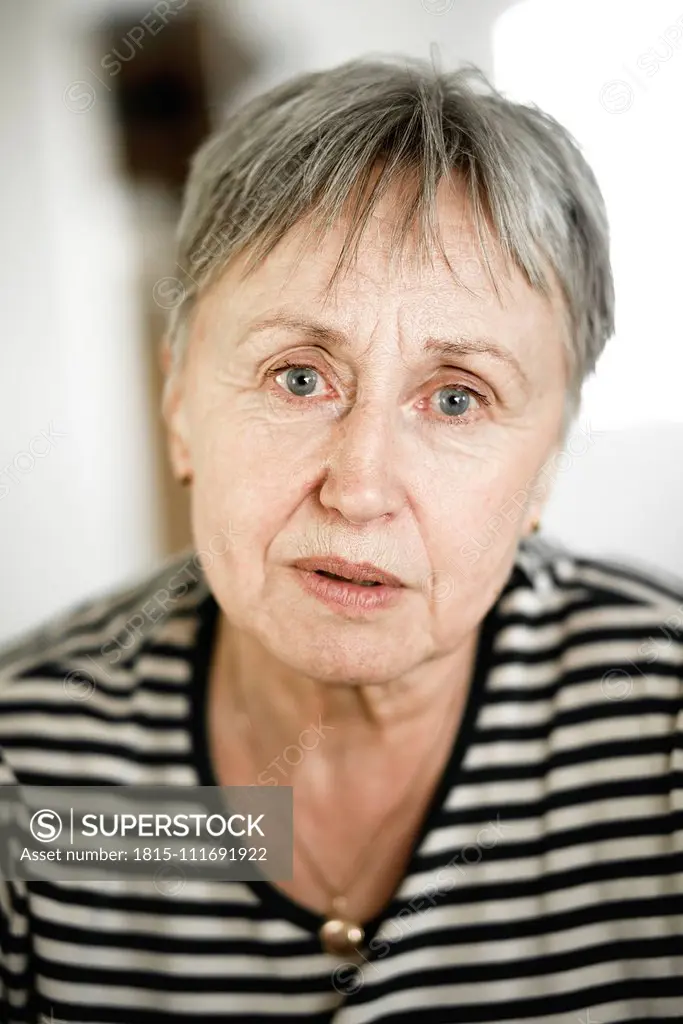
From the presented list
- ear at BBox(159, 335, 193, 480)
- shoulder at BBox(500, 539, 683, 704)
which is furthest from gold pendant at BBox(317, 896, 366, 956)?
ear at BBox(159, 335, 193, 480)

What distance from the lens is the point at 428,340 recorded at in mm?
710

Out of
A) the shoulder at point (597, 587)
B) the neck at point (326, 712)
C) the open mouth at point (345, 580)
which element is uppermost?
the shoulder at point (597, 587)

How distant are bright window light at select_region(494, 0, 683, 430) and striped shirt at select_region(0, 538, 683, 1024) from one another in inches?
10.9

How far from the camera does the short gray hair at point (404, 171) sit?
2.41 feet

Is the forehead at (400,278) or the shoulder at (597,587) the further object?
the shoulder at (597,587)

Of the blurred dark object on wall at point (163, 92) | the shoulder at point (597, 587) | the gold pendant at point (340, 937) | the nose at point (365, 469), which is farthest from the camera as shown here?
the blurred dark object on wall at point (163, 92)

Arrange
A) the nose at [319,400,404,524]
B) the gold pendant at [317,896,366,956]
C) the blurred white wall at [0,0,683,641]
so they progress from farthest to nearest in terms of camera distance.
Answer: the blurred white wall at [0,0,683,641] < the gold pendant at [317,896,366,956] < the nose at [319,400,404,524]

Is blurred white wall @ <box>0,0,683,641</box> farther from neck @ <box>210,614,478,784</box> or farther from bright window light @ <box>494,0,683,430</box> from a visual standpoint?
neck @ <box>210,614,478,784</box>

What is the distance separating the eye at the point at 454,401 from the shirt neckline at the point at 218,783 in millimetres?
278

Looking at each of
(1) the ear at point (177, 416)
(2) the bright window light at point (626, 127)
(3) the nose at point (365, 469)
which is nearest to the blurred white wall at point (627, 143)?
(2) the bright window light at point (626, 127)

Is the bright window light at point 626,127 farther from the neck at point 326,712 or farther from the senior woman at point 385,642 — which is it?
the neck at point 326,712

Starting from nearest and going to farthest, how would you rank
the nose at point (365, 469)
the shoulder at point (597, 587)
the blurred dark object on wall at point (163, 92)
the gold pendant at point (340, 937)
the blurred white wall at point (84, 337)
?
the nose at point (365, 469)
the gold pendant at point (340, 937)
the shoulder at point (597, 587)
the blurred white wall at point (84, 337)
the blurred dark object on wall at point (163, 92)

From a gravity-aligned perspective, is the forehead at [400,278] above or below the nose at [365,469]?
above

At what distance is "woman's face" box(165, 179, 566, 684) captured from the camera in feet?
2.33
